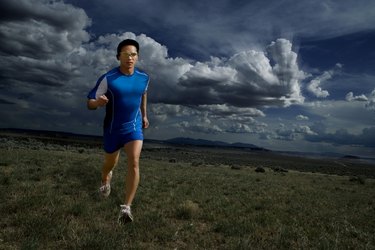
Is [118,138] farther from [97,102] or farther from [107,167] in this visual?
[107,167]

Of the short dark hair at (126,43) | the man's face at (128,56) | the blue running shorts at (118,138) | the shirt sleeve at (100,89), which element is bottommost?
the blue running shorts at (118,138)

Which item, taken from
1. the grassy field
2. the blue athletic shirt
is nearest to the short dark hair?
the blue athletic shirt

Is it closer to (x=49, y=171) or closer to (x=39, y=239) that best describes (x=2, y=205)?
(x=39, y=239)

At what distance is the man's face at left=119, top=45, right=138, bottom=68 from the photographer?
6582mm

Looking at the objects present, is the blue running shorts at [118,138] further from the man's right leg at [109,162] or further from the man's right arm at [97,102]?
the man's right arm at [97,102]

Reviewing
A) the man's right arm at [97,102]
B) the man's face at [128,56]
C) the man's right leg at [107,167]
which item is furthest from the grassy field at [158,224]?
the man's face at [128,56]

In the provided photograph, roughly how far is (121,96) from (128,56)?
71 cm

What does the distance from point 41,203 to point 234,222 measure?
361 centimetres

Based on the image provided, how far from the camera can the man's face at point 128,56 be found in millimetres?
6582

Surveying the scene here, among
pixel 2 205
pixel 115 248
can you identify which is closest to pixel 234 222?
pixel 115 248

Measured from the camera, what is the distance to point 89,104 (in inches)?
248

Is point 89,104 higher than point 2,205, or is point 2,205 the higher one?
point 89,104

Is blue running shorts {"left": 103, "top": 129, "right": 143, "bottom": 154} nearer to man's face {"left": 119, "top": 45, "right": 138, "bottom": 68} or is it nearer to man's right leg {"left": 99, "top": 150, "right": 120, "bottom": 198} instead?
man's right leg {"left": 99, "top": 150, "right": 120, "bottom": 198}

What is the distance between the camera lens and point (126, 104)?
6.65m
